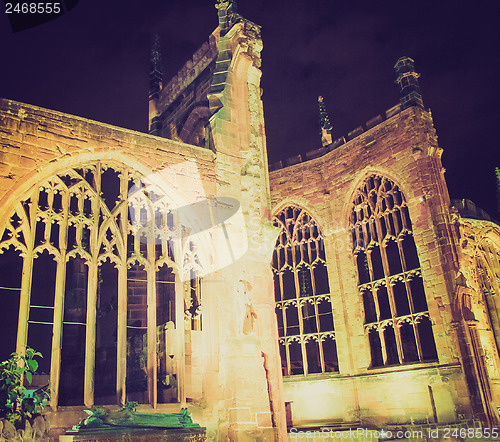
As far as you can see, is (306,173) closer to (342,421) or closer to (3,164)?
(342,421)

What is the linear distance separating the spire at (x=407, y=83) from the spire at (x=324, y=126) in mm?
2942

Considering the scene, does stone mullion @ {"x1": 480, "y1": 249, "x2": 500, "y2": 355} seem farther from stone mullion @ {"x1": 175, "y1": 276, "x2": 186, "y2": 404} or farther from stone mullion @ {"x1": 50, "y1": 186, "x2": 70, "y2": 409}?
stone mullion @ {"x1": 50, "y1": 186, "x2": 70, "y2": 409}

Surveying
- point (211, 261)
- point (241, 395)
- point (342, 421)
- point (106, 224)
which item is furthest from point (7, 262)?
point (342, 421)

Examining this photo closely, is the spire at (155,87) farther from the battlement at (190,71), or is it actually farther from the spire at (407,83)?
the spire at (407,83)

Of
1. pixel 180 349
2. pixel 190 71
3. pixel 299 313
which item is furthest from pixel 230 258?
pixel 190 71

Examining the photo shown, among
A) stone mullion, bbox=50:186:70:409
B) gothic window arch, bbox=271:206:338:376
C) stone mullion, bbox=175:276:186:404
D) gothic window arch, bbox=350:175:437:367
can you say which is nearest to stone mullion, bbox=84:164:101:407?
stone mullion, bbox=50:186:70:409

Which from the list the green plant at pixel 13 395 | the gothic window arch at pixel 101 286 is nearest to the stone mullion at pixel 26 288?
the gothic window arch at pixel 101 286

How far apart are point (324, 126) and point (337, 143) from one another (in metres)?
1.25

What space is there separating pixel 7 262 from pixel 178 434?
341 inches

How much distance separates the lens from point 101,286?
43.8ft

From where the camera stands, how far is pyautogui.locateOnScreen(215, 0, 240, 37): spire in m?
11.5

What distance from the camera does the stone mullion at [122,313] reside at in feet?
25.9

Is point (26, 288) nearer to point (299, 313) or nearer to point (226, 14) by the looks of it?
point (226, 14)

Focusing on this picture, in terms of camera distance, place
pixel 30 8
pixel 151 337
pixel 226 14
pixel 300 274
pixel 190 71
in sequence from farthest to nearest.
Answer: pixel 300 274
pixel 190 71
pixel 226 14
pixel 151 337
pixel 30 8
